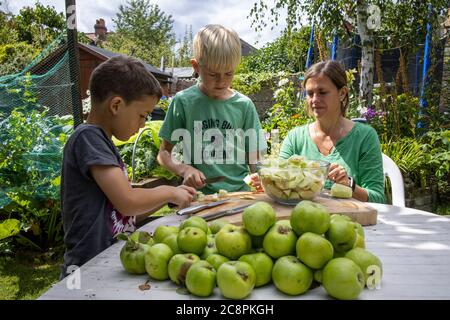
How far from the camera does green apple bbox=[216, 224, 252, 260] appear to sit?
101 centimetres

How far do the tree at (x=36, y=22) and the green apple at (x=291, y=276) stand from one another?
1210 inches

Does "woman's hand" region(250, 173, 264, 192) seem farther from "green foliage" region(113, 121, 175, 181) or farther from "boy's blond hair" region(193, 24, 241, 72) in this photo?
"green foliage" region(113, 121, 175, 181)

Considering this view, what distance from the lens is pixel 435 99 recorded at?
5938mm

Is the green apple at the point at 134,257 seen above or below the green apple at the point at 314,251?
below

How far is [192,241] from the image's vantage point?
1.05 meters

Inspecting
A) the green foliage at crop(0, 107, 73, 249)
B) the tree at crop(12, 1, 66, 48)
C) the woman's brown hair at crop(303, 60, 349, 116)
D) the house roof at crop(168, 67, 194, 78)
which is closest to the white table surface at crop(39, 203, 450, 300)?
the woman's brown hair at crop(303, 60, 349, 116)

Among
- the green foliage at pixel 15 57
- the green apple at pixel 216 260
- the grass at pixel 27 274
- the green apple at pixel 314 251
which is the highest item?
the green foliage at pixel 15 57

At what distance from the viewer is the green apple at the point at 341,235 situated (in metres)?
1.00

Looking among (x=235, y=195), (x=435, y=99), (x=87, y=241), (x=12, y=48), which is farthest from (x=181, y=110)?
(x=12, y=48)

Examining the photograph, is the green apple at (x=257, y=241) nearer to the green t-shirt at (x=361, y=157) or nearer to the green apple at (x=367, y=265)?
the green apple at (x=367, y=265)

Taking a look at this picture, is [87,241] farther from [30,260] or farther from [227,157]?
[30,260]

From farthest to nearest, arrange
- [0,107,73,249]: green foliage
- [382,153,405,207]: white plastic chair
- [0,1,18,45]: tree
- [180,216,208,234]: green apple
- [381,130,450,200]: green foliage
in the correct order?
1. [0,1,18,45]: tree
2. [381,130,450,200]: green foliage
3. [0,107,73,249]: green foliage
4. [382,153,405,207]: white plastic chair
5. [180,216,208,234]: green apple

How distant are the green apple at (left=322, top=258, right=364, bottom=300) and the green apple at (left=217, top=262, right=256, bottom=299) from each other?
187 mm

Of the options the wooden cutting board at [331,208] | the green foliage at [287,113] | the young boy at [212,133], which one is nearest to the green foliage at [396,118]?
the green foliage at [287,113]
